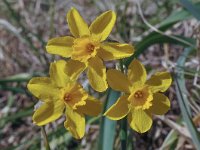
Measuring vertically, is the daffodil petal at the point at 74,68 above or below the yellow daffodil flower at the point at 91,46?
below

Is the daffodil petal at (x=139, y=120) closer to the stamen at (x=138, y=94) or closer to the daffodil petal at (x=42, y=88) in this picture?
the stamen at (x=138, y=94)

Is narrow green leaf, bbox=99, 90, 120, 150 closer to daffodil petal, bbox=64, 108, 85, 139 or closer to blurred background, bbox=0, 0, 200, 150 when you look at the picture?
blurred background, bbox=0, 0, 200, 150

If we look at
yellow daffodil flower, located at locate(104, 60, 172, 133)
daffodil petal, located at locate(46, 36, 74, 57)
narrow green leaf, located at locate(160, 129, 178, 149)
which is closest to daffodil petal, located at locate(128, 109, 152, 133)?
yellow daffodil flower, located at locate(104, 60, 172, 133)

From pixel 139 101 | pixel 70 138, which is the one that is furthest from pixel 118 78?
pixel 70 138

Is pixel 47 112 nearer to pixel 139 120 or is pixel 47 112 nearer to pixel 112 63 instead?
pixel 139 120

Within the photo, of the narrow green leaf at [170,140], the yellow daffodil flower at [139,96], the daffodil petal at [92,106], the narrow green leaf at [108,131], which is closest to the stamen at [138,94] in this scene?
A: the yellow daffodil flower at [139,96]

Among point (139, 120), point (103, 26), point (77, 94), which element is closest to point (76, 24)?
point (103, 26)

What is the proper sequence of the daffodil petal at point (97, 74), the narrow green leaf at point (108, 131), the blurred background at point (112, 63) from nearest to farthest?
the daffodil petal at point (97, 74), the narrow green leaf at point (108, 131), the blurred background at point (112, 63)
